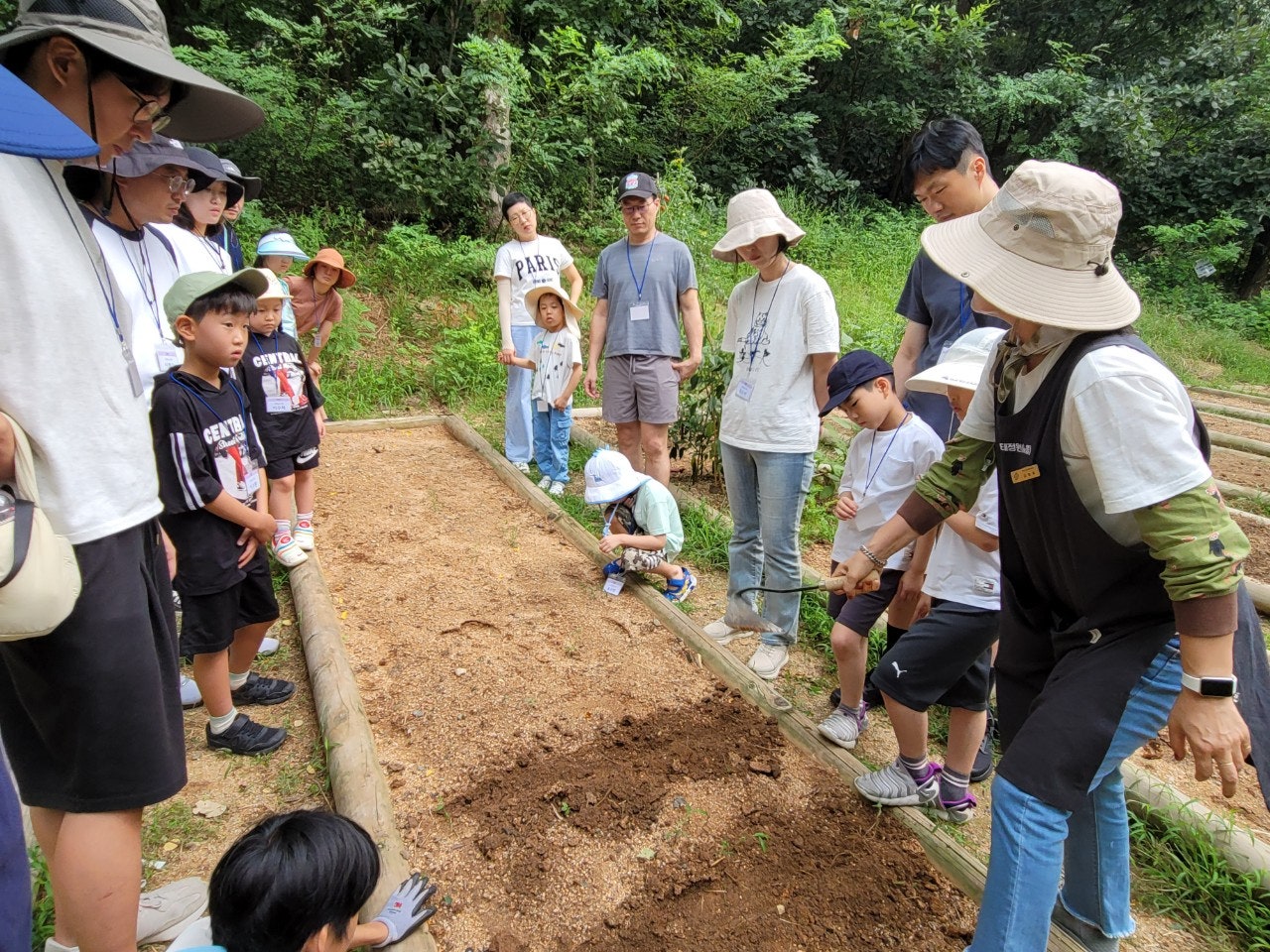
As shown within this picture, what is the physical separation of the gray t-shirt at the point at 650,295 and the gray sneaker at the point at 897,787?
276 centimetres

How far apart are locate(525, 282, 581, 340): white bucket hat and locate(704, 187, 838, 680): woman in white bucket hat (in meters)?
1.81

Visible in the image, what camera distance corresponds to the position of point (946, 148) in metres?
2.81

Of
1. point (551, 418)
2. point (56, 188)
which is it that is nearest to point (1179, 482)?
point (56, 188)

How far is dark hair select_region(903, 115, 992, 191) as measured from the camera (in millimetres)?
2791

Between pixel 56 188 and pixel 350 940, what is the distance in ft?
5.51

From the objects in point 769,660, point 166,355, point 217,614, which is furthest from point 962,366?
point 166,355

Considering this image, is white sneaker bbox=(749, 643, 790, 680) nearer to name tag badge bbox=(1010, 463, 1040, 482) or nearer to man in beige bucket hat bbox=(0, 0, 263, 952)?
name tag badge bbox=(1010, 463, 1040, 482)

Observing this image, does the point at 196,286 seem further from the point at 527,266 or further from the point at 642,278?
the point at 527,266

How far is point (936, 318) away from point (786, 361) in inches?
24.9

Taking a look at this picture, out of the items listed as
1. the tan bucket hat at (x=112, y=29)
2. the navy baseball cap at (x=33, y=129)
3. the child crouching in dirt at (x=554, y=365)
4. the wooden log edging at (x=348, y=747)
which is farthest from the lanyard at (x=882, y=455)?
the child crouching in dirt at (x=554, y=365)

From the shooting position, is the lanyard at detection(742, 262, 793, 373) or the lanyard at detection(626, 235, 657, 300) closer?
Result: the lanyard at detection(742, 262, 793, 373)

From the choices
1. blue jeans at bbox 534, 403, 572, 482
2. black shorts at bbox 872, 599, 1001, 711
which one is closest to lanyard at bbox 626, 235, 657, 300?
blue jeans at bbox 534, 403, 572, 482

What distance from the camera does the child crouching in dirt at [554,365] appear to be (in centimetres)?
508

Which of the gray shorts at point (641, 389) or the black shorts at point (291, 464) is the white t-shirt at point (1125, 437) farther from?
the black shorts at point (291, 464)
